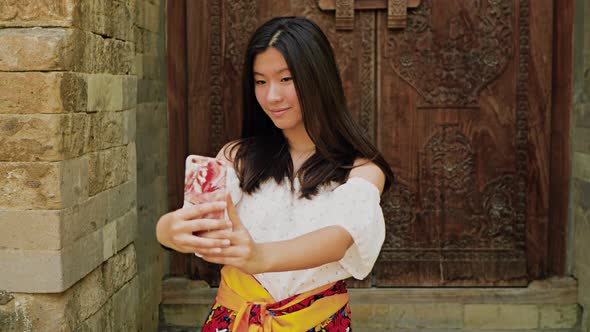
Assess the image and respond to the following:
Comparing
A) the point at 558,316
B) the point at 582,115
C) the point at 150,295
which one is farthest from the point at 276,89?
the point at 558,316

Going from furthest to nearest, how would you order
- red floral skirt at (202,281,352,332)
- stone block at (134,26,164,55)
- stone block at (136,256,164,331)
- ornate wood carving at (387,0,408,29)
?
1. ornate wood carving at (387,0,408,29)
2. stone block at (136,256,164,331)
3. stone block at (134,26,164,55)
4. red floral skirt at (202,281,352,332)

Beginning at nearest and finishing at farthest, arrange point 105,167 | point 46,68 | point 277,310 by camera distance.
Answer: point 277,310 < point 46,68 < point 105,167

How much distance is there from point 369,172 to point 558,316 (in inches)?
109

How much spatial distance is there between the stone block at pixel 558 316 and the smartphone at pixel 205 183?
3225 mm

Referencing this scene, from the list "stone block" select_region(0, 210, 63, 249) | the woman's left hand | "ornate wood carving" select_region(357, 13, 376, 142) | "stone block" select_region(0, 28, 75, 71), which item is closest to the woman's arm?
the woman's left hand

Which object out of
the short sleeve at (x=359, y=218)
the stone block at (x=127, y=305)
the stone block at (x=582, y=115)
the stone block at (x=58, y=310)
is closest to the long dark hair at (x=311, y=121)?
the short sleeve at (x=359, y=218)

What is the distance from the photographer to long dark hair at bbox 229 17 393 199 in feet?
7.12

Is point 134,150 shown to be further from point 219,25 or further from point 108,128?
point 219,25

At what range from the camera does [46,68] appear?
9.20 feet

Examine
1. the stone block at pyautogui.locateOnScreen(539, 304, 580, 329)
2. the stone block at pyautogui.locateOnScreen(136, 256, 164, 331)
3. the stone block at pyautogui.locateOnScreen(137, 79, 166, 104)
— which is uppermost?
the stone block at pyautogui.locateOnScreen(137, 79, 166, 104)

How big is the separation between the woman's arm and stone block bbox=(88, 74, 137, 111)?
1533mm

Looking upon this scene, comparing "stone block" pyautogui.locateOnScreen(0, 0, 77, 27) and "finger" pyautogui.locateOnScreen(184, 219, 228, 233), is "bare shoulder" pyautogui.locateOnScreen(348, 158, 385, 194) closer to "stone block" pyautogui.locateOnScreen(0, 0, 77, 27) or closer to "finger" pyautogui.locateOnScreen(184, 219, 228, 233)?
"finger" pyautogui.locateOnScreen(184, 219, 228, 233)

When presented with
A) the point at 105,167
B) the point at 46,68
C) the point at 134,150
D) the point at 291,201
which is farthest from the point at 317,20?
the point at 291,201

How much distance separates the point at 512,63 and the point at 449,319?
161 cm
